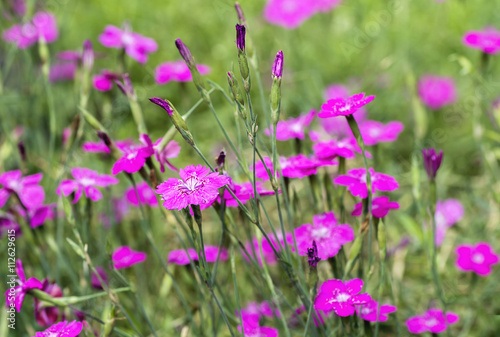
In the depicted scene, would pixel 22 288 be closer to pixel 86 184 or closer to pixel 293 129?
pixel 86 184

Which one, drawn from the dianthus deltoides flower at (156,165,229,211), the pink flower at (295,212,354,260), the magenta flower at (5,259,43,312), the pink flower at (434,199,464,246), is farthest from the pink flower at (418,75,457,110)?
the magenta flower at (5,259,43,312)

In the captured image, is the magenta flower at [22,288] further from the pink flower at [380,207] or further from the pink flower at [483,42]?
the pink flower at [483,42]

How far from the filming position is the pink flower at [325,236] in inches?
43.1

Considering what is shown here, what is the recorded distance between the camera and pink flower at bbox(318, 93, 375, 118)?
1003 mm

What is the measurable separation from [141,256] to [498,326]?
1015mm

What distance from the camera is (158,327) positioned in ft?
5.48

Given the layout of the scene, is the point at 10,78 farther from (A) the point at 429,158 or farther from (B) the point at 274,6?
(A) the point at 429,158

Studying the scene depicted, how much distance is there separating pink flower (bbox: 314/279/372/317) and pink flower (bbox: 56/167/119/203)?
59 cm

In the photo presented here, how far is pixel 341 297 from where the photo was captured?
40.4 inches

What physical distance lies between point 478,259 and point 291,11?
4.95ft

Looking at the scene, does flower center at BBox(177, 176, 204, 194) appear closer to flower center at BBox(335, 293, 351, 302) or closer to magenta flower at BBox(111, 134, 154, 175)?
magenta flower at BBox(111, 134, 154, 175)

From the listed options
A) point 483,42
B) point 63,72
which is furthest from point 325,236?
point 63,72

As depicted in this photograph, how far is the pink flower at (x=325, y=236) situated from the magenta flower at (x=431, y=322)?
25 cm

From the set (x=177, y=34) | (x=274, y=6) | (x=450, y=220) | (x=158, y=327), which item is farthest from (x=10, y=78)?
(x=450, y=220)
